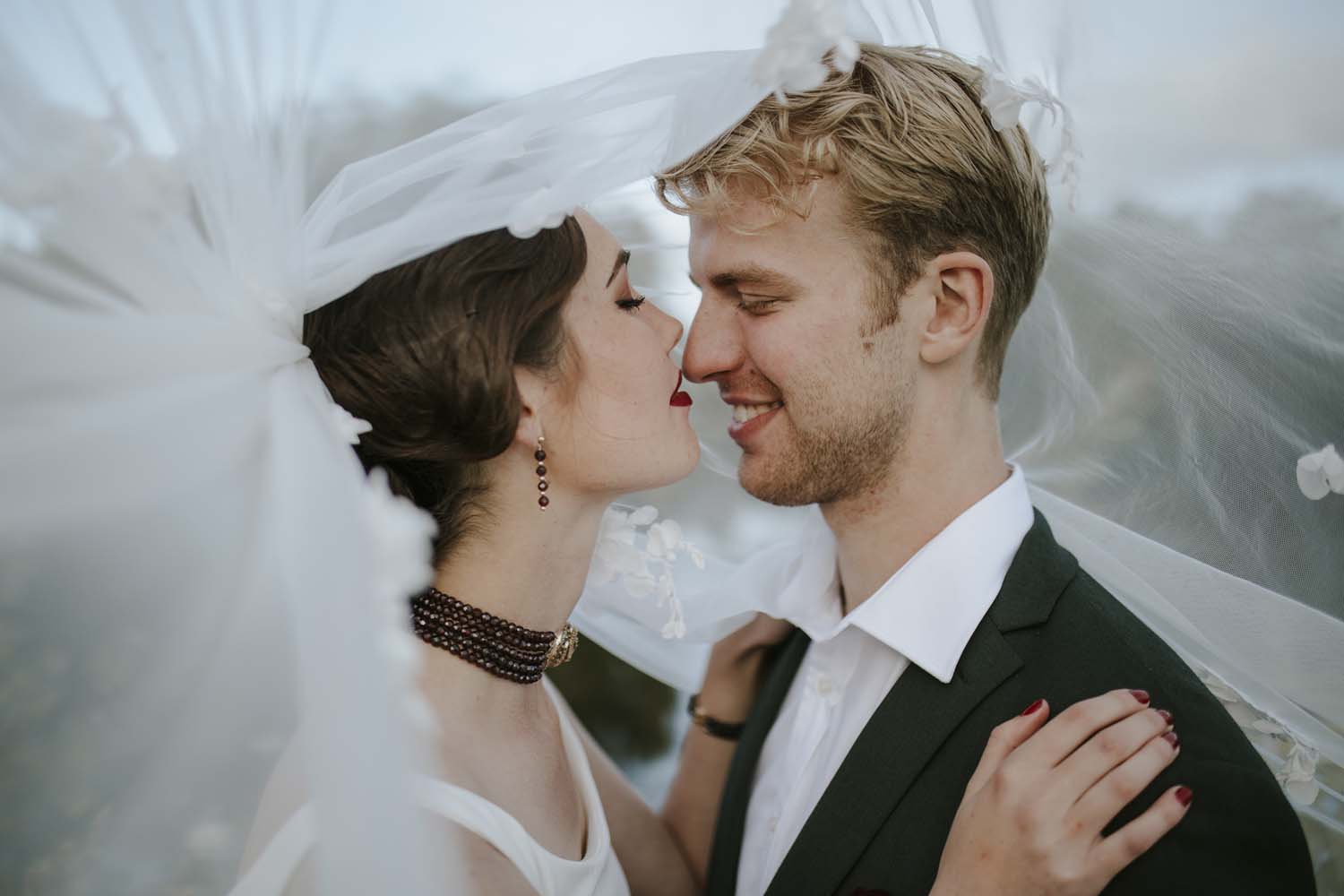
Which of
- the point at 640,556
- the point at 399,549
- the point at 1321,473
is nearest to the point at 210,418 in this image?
the point at 399,549

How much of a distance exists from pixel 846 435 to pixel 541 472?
2.57 feet

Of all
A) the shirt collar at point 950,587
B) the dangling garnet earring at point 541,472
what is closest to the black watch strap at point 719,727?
the shirt collar at point 950,587

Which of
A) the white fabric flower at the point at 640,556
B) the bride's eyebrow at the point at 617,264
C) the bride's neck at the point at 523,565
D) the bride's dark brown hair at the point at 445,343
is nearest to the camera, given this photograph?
the bride's dark brown hair at the point at 445,343

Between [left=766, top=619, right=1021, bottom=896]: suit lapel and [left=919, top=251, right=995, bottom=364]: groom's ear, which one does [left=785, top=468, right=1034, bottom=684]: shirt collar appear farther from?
[left=919, top=251, right=995, bottom=364]: groom's ear

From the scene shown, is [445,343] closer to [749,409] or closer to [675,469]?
[675,469]

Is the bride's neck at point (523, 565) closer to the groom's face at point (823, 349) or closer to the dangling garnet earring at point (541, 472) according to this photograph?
the dangling garnet earring at point (541, 472)

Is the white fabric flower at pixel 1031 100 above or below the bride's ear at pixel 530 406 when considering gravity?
above

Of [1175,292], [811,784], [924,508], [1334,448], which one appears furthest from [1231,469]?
[811,784]

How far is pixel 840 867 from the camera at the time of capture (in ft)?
7.04

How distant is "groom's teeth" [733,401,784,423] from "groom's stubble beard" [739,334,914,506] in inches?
3.0

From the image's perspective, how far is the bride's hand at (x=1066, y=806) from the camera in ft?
6.01

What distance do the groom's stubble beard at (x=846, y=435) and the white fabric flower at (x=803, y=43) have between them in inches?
38.5

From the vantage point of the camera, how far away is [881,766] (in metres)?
2.19

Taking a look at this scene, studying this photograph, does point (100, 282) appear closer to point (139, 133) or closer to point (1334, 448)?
point (139, 133)
